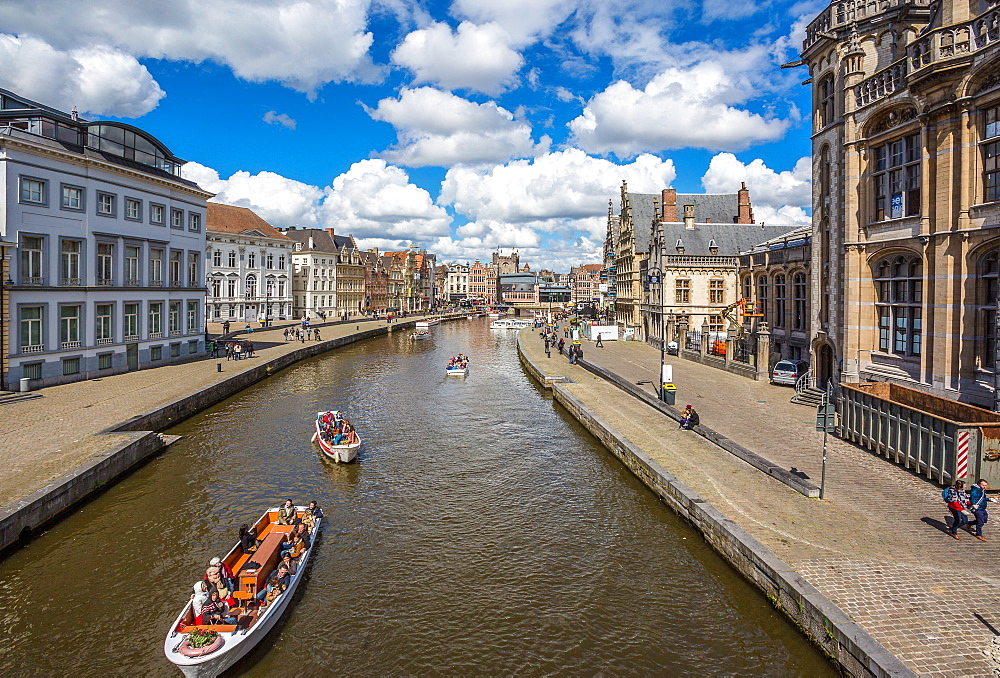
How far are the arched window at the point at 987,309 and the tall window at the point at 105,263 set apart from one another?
1719 inches

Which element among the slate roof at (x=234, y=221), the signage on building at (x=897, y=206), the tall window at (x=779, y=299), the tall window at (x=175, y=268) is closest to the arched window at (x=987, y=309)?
the signage on building at (x=897, y=206)

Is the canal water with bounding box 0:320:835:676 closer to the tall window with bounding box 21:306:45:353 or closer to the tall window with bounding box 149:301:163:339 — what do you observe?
the tall window with bounding box 21:306:45:353

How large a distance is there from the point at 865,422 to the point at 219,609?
20771 mm

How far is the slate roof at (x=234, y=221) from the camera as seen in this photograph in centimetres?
8881

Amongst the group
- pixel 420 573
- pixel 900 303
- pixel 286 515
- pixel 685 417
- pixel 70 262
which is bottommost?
pixel 420 573

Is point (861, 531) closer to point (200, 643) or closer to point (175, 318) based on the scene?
point (200, 643)

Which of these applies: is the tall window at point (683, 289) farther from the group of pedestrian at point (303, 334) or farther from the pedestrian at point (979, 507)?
the pedestrian at point (979, 507)

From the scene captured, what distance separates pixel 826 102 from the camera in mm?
29766

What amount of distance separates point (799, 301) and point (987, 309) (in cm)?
1795

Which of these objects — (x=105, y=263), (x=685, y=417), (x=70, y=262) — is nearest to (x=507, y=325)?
(x=105, y=263)

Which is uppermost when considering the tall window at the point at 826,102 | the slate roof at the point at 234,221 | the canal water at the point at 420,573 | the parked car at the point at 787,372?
the slate roof at the point at 234,221

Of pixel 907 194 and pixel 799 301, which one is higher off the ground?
pixel 907 194

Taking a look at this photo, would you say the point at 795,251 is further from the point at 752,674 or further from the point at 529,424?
the point at 752,674

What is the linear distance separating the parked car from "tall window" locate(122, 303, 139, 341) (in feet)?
133
